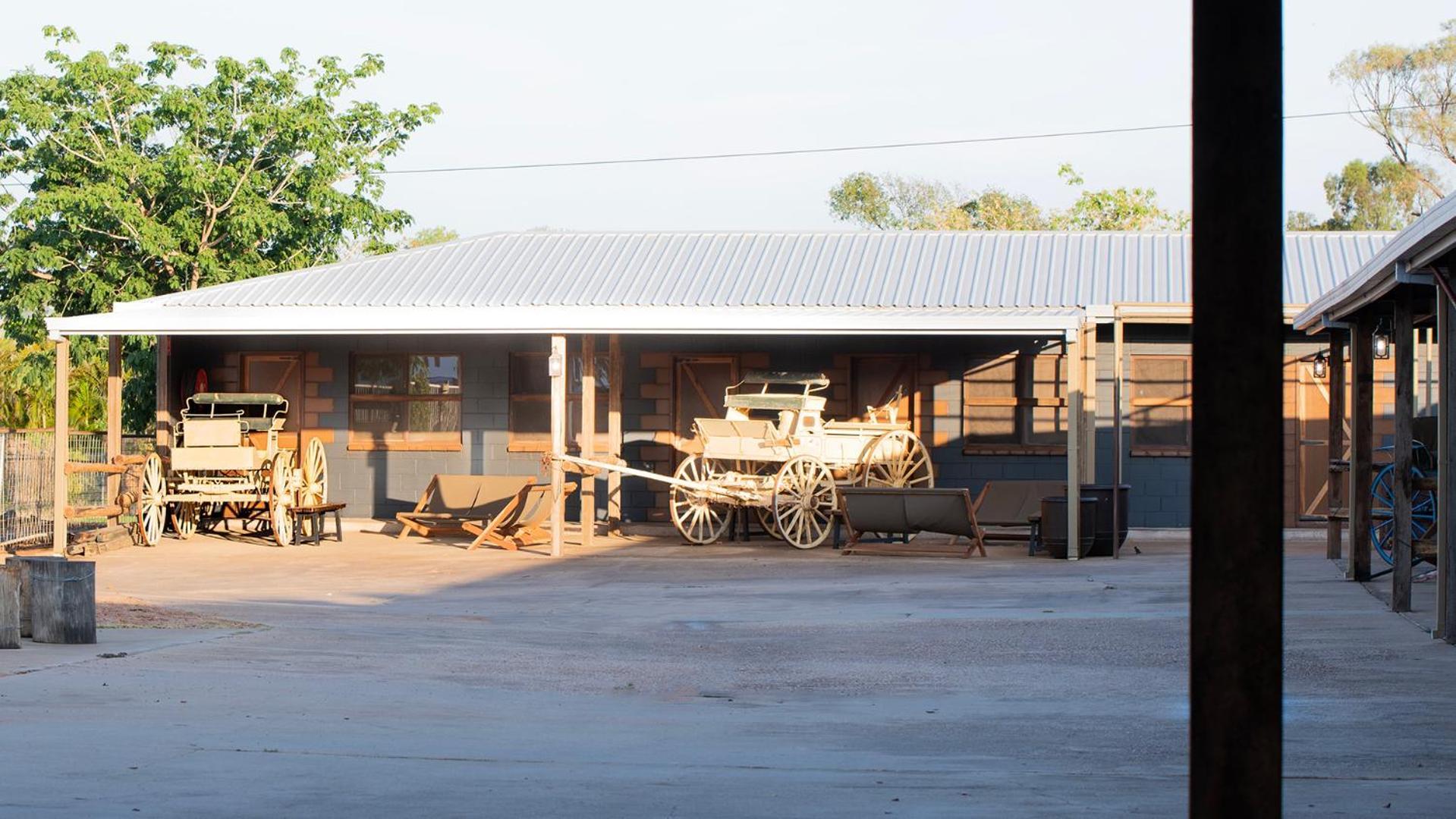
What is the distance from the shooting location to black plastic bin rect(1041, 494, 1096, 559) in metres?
16.8

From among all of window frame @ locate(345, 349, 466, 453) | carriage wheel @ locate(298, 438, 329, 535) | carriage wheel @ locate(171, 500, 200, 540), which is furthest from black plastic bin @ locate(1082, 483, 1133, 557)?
carriage wheel @ locate(171, 500, 200, 540)

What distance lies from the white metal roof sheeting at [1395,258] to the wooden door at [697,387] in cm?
847

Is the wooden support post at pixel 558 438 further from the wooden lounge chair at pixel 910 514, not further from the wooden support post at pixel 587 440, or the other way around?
the wooden lounge chair at pixel 910 514

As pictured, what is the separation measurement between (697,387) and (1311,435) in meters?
7.75

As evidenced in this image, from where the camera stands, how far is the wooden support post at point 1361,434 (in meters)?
13.1

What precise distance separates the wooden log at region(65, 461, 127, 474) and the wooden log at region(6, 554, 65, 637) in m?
8.07

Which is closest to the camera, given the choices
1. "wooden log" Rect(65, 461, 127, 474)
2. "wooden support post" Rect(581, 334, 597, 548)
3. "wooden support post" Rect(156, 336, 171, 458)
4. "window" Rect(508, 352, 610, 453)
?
"wooden log" Rect(65, 461, 127, 474)

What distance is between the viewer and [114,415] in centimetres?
1902

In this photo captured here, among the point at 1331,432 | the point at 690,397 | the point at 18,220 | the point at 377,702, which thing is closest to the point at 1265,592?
the point at 377,702

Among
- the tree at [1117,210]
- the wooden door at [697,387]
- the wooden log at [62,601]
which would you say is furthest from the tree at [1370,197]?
the wooden log at [62,601]

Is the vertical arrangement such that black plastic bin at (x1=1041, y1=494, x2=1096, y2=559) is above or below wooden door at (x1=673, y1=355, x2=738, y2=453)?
below

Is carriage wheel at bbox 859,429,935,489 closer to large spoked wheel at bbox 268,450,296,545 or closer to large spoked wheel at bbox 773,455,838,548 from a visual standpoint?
large spoked wheel at bbox 773,455,838,548

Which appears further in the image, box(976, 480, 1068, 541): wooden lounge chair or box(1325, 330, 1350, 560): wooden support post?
box(976, 480, 1068, 541): wooden lounge chair

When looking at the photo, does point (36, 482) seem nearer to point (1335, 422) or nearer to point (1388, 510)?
point (1335, 422)
